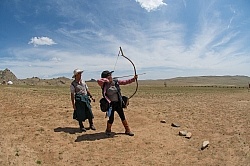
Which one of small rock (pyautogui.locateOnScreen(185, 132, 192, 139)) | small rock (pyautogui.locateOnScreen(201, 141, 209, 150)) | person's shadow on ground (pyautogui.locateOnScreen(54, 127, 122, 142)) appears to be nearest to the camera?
small rock (pyautogui.locateOnScreen(201, 141, 209, 150))

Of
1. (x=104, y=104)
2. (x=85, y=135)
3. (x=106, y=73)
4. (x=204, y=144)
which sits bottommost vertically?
(x=204, y=144)

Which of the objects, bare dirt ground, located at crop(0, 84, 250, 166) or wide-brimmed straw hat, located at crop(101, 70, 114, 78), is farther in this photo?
wide-brimmed straw hat, located at crop(101, 70, 114, 78)

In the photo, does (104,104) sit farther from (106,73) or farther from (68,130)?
(68,130)

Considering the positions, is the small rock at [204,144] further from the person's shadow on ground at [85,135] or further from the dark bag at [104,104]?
the dark bag at [104,104]

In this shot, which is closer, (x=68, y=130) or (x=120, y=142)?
(x=120, y=142)

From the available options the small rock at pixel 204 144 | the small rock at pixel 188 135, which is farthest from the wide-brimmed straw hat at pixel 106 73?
the small rock at pixel 204 144

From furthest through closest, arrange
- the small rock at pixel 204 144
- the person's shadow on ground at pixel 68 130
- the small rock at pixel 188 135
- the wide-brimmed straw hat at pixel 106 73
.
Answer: the person's shadow on ground at pixel 68 130, the small rock at pixel 188 135, the wide-brimmed straw hat at pixel 106 73, the small rock at pixel 204 144

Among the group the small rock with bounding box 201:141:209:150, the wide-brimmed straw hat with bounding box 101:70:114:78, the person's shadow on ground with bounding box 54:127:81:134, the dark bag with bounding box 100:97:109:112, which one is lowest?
the small rock with bounding box 201:141:209:150

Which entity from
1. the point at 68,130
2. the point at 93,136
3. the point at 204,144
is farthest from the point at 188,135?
the point at 68,130

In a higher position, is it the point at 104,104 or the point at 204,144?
the point at 104,104

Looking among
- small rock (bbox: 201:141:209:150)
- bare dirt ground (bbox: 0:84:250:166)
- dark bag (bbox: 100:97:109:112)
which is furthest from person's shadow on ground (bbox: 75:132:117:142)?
small rock (bbox: 201:141:209:150)

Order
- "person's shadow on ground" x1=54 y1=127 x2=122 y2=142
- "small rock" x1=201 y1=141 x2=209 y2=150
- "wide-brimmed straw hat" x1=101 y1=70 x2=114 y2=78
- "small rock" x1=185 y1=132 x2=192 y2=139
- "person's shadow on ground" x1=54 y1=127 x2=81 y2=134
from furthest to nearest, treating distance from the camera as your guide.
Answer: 1. "person's shadow on ground" x1=54 y1=127 x2=81 y2=134
2. "small rock" x1=185 y1=132 x2=192 y2=139
3. "person's shadow on ground" x1=54 y1=127 x2=122 y2=142
4. "wide-brimmed straw hat" x1=101 y1=70 x2=114 y2=78
5. "small rock" x1=201 y1=141 x2=209 y2=150

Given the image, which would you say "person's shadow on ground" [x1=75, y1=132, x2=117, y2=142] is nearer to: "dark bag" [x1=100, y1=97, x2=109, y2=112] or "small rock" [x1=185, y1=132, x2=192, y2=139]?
"dark bag" [x1=100, y1=97, x2=109, y2=112]

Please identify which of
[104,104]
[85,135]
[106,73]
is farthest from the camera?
[85,135]
